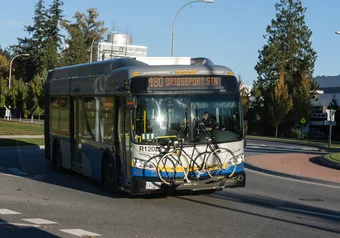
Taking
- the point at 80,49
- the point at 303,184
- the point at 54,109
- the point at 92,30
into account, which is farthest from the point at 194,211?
the point at 92,30

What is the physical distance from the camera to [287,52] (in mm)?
82250

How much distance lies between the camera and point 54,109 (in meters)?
18.8

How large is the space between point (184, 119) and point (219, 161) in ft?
3.63

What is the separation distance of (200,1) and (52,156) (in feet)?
55.0

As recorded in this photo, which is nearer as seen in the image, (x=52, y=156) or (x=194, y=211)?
(x=194, y=211)

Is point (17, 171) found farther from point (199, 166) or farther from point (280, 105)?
point (280, 105)

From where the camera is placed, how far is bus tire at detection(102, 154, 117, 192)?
43.7ft

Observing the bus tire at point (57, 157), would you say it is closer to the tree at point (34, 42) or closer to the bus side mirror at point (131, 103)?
the bus side mirror at point (131, 103)

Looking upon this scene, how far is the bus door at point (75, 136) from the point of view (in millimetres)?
16078

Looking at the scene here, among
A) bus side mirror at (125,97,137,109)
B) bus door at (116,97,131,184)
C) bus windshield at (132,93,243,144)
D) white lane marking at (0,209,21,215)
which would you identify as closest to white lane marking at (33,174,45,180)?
bus door at (116,97,131,184)

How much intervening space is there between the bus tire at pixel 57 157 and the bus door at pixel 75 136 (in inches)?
69.0

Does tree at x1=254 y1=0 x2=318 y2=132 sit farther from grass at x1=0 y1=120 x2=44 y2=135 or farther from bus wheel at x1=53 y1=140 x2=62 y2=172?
bus wheel at x1=53 y1=140 x2=62 y2=172

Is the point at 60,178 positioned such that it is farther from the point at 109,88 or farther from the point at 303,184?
the point at 303,184

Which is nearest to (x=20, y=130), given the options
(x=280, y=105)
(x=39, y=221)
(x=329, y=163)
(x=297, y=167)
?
(x=297, y=167)
